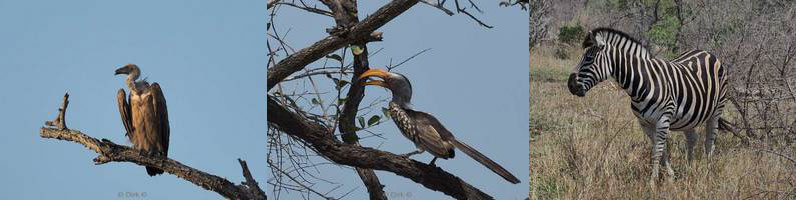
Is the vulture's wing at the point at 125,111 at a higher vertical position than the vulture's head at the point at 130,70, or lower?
lower

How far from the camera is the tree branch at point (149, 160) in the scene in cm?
365

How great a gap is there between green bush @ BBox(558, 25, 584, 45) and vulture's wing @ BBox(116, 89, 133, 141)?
213 centimetres

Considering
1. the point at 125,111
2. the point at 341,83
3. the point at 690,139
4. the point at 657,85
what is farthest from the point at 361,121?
the point at 690,139

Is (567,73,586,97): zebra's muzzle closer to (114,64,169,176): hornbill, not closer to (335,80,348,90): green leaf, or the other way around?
(335,80,348,90): green leaf

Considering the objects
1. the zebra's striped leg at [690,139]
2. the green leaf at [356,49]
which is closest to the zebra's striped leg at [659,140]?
the zebra's striped leg at [690,139]

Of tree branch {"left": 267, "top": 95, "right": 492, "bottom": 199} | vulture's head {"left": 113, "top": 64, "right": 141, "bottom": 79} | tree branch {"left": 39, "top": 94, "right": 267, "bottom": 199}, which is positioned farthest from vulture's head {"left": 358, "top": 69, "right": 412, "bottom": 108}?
vulture's head {"left": 113, "top": 64, "right": 141, "bottom": 79}

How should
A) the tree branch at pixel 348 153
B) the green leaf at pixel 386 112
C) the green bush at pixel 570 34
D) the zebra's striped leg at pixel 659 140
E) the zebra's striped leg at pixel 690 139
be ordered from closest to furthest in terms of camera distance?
the tree branch at pixel 348 153
the green leaf at pixel 386 112
the zebra's striped leg at pixel 659 140
the zebra's striped leg at pixel 690 139
the green bush at pixel 570 34

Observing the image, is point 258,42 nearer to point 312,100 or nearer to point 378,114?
point 312,100

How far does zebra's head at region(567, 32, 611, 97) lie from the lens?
14.4 ft

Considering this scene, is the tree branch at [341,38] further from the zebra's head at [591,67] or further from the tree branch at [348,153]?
the zebra's head at [591,67]

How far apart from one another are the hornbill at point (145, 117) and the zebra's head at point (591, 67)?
1.81 metres

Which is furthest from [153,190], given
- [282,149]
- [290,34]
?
[290,34]

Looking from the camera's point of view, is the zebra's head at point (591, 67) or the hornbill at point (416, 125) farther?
the zebra's head at point (591, 67)

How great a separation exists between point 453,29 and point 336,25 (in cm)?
50
